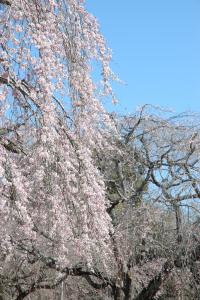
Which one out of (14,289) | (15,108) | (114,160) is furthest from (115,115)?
(15,108)

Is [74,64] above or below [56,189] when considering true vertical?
above

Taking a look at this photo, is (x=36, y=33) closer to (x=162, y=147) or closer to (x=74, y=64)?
(x=74, y=64)

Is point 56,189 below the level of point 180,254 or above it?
below

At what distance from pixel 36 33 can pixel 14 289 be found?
8.24 meters

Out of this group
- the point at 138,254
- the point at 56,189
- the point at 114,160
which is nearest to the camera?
the point at 56,189

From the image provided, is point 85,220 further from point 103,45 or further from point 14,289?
point 14,289

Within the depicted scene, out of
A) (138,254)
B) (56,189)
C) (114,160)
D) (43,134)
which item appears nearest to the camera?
(43,134)

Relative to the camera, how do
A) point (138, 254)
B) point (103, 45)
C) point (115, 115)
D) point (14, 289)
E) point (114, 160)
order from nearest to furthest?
point (103, 45), point (138, 254), point (114, 160), point (115, 115), point (14, 289)

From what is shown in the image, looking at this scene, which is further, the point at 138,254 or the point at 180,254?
the point at 138,254

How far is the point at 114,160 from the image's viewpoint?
755 cm

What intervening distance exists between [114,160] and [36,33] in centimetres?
481

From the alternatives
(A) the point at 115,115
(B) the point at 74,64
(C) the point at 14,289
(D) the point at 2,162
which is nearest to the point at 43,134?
(D) the point at 2,162

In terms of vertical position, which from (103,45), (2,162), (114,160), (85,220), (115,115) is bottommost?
(85,220)

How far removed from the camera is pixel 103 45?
3.42m
